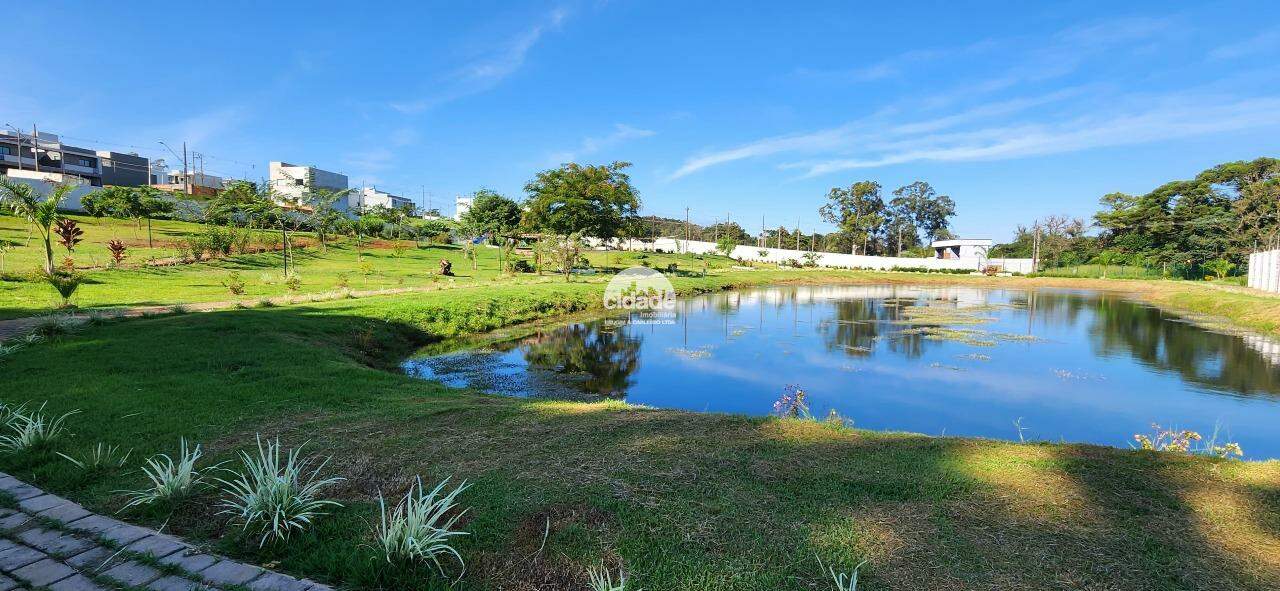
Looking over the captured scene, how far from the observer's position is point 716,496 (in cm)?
332

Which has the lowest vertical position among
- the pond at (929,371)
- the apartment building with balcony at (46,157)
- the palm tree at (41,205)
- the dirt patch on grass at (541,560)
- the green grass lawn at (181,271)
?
the pond at (929,371)

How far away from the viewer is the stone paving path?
2.64 metres

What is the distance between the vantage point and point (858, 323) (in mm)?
20172

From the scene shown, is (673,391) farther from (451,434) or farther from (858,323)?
(858,323)

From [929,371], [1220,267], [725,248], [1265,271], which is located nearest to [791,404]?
[929,371]

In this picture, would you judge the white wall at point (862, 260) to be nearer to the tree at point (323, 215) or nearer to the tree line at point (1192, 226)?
the tree line at point (1192, 226)

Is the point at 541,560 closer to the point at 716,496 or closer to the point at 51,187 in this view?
the point at 716,496

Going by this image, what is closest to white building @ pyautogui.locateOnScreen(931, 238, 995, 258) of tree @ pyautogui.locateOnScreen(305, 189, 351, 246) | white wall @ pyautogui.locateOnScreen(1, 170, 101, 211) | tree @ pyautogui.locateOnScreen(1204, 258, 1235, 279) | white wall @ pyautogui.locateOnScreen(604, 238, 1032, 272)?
white wall @ pyautogui.locateOnScreen(604, 238, 1032, 272)

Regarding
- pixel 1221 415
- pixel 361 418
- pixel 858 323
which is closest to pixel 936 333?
pixel 858 323

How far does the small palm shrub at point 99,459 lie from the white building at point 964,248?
235ft

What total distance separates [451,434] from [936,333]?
16627mm

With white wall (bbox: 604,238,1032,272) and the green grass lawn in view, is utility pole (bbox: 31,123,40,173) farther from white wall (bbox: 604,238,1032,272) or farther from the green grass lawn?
white wall (bbox: 604,238,1032,272)

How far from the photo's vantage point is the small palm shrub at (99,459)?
12.8 feet

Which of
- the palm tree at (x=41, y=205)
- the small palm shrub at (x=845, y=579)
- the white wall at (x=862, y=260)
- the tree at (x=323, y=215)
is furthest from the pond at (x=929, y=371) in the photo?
the white wall at (x=862, y=260)
